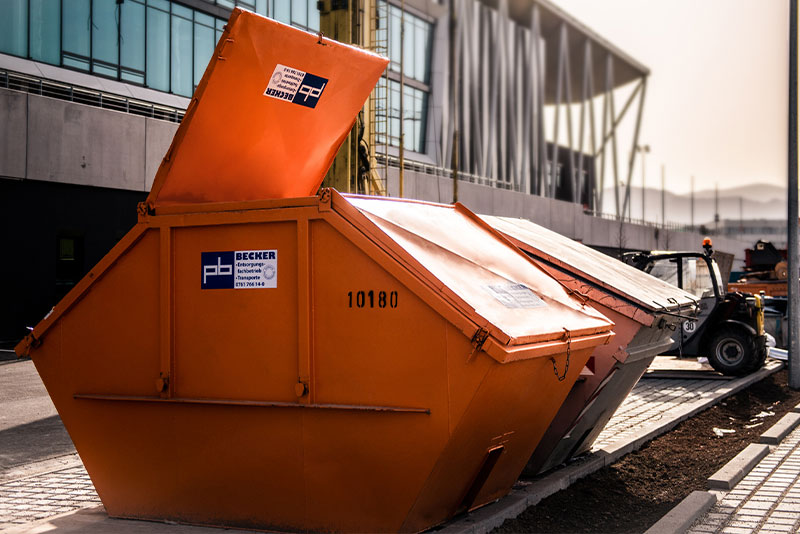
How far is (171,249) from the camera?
603 cm

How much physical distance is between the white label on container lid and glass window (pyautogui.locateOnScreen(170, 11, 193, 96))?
→ 27710 mm

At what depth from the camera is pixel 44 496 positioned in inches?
276

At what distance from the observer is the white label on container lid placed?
18.7 feet

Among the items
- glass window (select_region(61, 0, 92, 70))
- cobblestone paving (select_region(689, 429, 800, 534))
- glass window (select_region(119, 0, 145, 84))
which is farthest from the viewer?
glass window (select_region(119, 0, 145, 84))

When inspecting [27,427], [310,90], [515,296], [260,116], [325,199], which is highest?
[310,90]

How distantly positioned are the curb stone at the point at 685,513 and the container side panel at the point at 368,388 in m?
1.84

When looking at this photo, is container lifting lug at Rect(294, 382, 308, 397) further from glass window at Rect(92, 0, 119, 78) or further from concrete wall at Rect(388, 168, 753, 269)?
concrete wall at Rect(388, 168, 753, 269)

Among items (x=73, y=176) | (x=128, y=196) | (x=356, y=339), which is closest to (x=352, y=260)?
(x=356, y=339)

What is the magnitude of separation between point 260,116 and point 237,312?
151 cm

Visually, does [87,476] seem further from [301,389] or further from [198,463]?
[301,389]

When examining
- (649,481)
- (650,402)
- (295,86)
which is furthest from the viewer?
(650,402)

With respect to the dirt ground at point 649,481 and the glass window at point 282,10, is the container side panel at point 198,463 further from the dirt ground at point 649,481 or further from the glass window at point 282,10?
the glass window at point 282,10

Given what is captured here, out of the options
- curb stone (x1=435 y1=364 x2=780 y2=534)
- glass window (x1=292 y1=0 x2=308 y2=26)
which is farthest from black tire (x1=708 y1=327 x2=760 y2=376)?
glass window (x1=292 y1=0 x2=308 y2=26)

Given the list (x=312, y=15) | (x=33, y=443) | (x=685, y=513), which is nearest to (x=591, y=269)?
(x=685, y=513)
